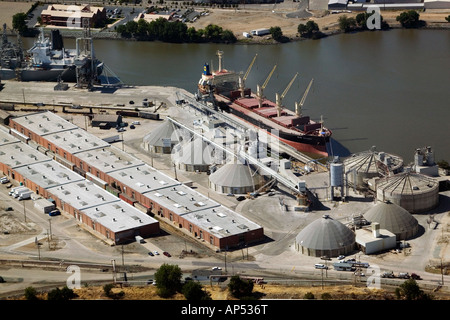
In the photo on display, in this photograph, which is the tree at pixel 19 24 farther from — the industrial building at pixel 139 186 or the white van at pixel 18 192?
the white van at pixel 18 192

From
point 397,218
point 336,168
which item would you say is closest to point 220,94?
point 336,168

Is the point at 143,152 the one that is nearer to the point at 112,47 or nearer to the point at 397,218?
the point at 397,218

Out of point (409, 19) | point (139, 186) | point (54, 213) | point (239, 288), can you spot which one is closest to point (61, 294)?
point (239, 288)

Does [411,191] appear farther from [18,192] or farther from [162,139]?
[18,192]

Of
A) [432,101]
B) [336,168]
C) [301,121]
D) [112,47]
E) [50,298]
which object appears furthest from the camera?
[112,47]

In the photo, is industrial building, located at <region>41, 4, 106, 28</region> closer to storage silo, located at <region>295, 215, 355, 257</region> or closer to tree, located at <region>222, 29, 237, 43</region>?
tree, located at <region>222, 29, 237, 43</region>
